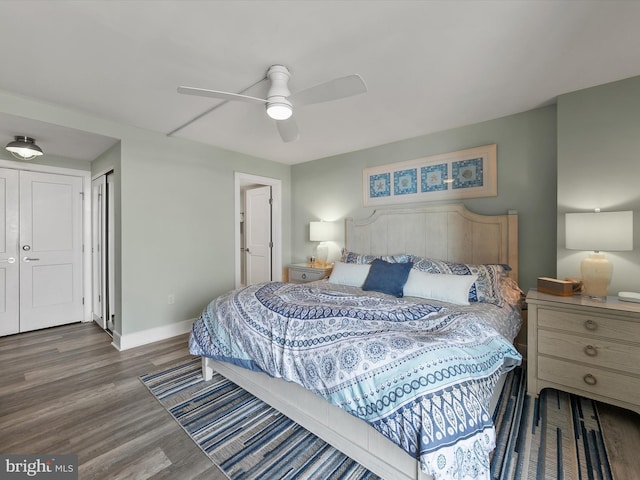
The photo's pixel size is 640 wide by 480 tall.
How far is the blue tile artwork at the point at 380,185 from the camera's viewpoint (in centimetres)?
381

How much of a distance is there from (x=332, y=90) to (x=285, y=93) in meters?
0.39

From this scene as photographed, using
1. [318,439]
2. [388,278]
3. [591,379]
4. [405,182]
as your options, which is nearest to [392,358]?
[318,439]

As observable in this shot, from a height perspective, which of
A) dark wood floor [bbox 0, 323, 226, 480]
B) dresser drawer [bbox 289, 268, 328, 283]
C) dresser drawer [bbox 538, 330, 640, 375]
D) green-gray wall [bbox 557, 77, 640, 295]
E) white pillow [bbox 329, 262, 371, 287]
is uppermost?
green-gray wall [bbox 557, 77, 640, 295]

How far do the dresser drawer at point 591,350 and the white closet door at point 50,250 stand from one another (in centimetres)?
556

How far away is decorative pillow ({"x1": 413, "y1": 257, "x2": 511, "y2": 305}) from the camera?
2461 mm

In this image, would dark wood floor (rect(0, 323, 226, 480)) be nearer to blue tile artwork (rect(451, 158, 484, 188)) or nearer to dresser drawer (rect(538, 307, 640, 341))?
dresser drawer (rect(538, 307, 640, 341))

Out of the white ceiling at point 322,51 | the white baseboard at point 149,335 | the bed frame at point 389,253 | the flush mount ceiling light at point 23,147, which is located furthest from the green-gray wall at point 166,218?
the bed frame at point 389,253

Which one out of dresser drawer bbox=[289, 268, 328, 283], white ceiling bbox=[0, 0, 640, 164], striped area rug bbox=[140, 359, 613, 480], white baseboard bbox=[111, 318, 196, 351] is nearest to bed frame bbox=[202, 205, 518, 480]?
striped area rug bbox=[140, 359, 613, 480]

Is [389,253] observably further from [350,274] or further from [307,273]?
[307,273]

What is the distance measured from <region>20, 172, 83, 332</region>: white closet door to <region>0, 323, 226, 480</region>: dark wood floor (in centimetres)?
63

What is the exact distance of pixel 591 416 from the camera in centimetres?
202

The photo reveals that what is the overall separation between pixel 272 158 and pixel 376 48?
2929mm

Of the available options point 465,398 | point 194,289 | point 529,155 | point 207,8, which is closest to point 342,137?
point 529,155

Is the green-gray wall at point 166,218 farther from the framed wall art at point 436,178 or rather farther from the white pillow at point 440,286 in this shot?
the white pillow at point 440,286
